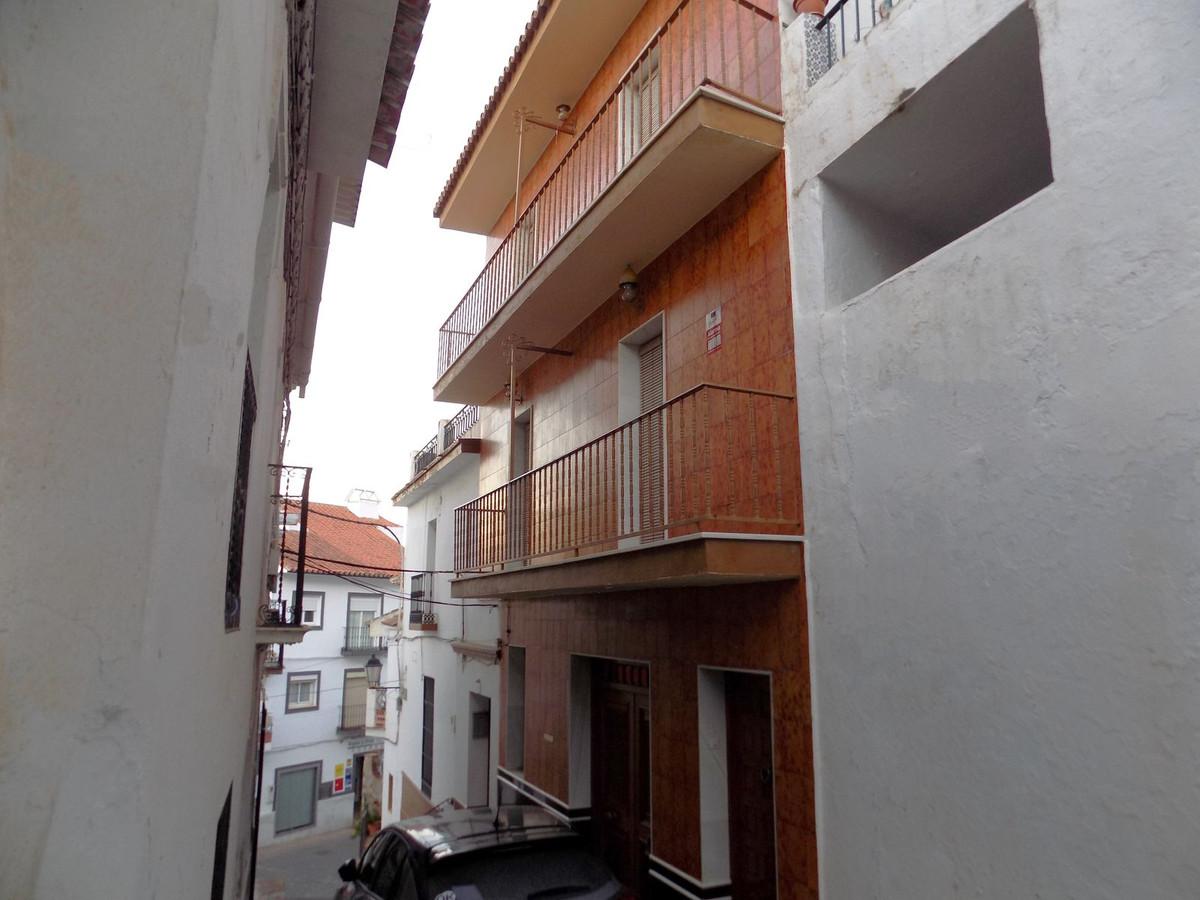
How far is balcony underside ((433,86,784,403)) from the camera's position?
6070 mm

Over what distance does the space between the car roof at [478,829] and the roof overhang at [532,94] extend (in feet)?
26.3

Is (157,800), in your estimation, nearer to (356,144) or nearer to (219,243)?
(219,243)

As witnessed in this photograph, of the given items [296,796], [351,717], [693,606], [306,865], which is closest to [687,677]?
[693,606]

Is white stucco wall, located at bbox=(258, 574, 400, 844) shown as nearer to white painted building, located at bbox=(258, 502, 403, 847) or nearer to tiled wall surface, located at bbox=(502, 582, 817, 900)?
white painted building, located at bbox=(258, 502, 403, 847)

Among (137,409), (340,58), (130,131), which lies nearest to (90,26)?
(130,131)

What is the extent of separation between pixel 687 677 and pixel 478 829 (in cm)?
212

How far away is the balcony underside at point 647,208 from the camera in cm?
607

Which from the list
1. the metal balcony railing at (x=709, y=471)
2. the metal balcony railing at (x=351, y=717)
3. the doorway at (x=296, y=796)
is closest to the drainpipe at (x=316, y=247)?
the metal balcony railing at (x=709, y=471)

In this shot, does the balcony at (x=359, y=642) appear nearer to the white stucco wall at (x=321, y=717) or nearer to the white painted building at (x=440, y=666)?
the white stucco wall at (x=321, y=717)

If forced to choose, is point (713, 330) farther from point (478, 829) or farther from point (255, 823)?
point (255, 823)

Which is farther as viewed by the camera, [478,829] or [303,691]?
[303,691]

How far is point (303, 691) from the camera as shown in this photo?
27.4m

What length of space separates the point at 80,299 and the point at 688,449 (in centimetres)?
555

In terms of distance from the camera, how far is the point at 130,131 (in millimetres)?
1631
